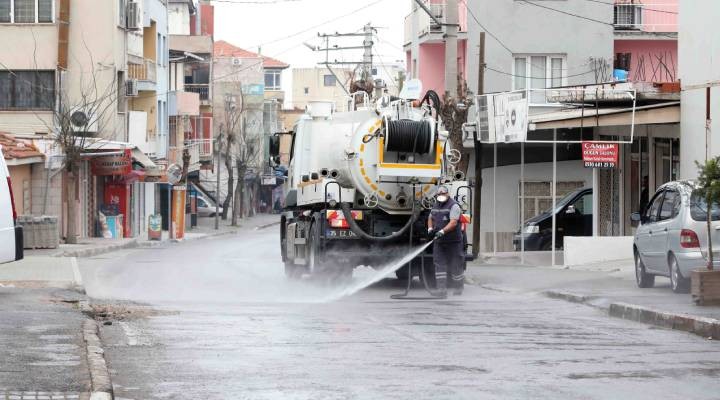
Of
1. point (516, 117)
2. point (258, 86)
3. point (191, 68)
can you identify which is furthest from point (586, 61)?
point (258, 86)

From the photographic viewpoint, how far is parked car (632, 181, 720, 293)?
61.2 ft

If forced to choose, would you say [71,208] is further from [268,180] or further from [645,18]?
[268,180]

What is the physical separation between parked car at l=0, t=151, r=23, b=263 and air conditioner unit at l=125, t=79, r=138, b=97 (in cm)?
3697

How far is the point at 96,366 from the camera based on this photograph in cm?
1020

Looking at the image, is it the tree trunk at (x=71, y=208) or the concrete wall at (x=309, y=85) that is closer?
the tree trunk at (x=71, y=208)

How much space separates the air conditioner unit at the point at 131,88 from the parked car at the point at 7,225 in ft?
121

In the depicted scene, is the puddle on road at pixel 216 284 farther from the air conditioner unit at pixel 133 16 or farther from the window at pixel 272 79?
the window at pixel 272 79

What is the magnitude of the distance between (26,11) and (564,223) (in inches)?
1006

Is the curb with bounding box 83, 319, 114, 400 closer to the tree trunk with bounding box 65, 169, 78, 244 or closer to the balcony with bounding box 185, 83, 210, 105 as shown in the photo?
the tree trunk with bounding box 65, 169, 78, 244

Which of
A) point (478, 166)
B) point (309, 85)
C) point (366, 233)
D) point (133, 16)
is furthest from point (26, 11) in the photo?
point (309, 85)

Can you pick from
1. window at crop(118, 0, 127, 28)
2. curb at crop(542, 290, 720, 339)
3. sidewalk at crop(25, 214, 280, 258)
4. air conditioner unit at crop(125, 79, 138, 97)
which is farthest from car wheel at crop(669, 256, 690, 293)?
air conditioner unit at crop(125, 79, 138, 97)

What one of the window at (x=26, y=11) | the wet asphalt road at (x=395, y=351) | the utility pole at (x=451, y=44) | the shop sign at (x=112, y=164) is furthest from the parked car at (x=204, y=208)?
the wet asphalt road at (x=395, y=351)

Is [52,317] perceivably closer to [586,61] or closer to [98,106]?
[586,61]

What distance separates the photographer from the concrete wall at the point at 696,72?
25.8 m
